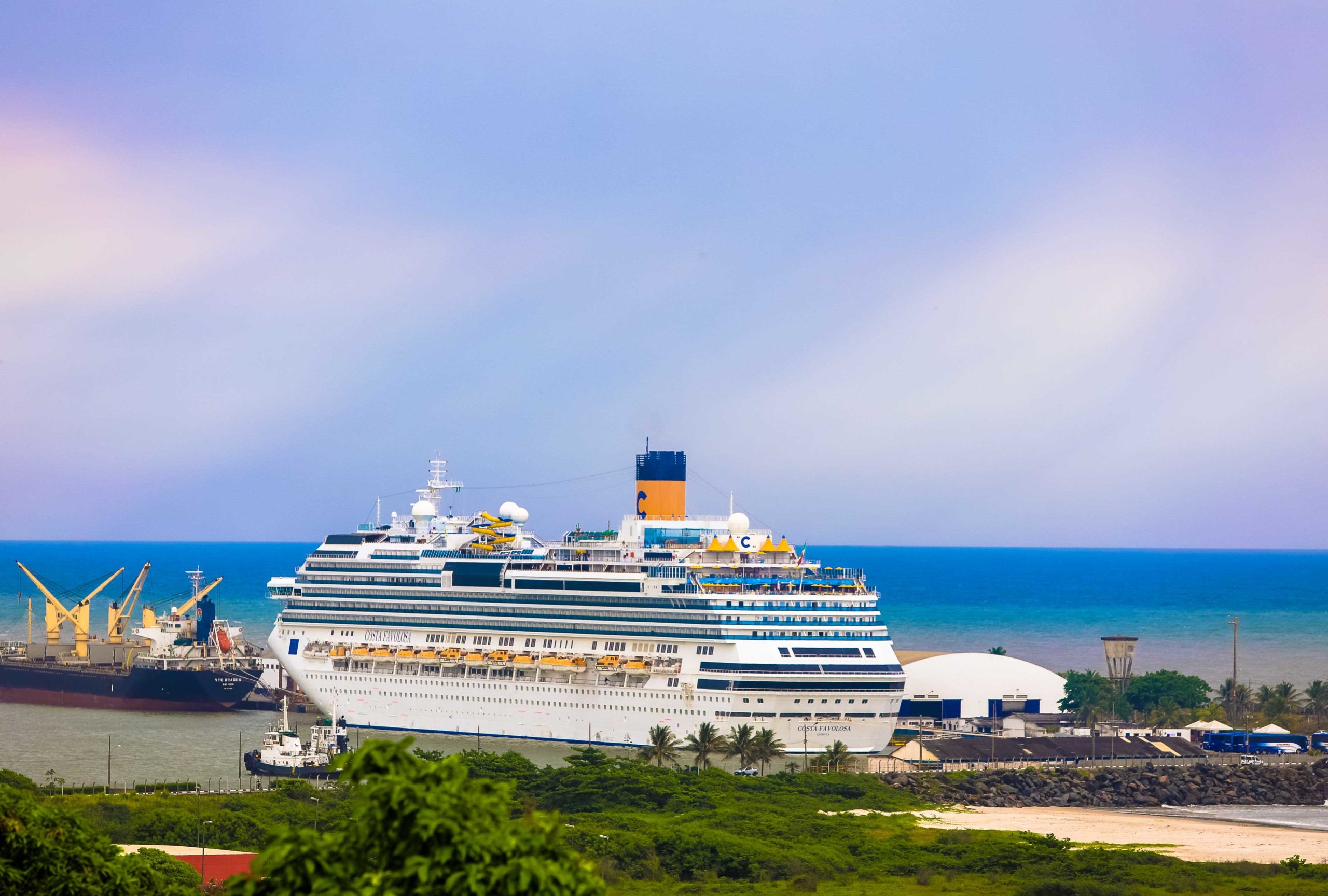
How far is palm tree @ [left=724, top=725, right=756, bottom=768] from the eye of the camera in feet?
210

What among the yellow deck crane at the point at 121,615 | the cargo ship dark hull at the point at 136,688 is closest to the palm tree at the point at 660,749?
the cargo ship dark hull at the point at 136,688

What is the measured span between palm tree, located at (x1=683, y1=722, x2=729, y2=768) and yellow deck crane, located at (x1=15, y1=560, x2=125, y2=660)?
50.8 m

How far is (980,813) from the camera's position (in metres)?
58.9

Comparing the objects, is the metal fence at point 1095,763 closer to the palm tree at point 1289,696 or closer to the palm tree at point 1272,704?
the palm tree at point 1272,704

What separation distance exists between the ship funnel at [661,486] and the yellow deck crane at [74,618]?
130 feet

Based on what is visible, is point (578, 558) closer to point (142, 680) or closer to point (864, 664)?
point (864, 664)

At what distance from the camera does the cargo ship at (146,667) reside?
9419cm

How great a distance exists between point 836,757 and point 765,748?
112 inches

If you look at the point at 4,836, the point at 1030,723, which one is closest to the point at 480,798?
the point at 4,836

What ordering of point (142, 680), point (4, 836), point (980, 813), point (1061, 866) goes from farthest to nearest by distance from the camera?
point (142, 680) < point (980, 813) < point (1061, 866) < point (4, 836)

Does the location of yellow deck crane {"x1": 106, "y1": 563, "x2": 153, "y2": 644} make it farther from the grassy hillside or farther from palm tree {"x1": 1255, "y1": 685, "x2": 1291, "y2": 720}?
palm tree {"x1": 1255, "y1": 685, "x2": 1291, "y2": 720}

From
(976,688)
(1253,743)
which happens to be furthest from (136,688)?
(1253,743)

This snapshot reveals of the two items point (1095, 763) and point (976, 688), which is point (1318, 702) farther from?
point (1095, 763)

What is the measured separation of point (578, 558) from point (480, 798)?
195ft
